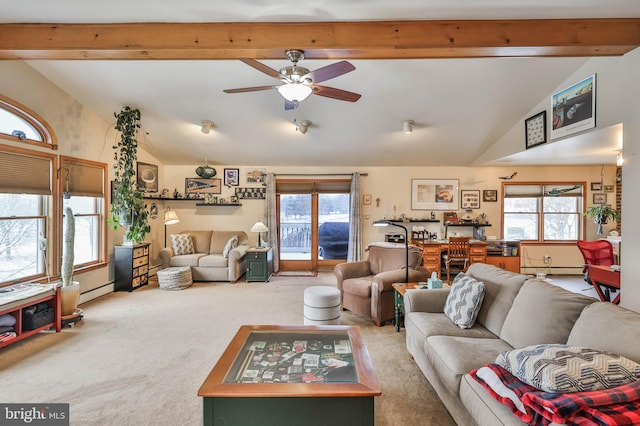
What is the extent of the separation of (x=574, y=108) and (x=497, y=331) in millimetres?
2794

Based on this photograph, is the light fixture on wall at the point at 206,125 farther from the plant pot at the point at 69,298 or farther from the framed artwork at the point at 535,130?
the framed artwork at the point at 535,130

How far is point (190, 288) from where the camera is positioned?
5348mm

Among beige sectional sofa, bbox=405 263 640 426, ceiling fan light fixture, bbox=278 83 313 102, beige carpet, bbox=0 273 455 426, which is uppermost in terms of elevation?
ceiling fan light fixture, bbox=278 83 313 102

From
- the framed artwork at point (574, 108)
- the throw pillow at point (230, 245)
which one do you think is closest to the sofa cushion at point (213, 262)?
the throw pillow at point (230, 245)

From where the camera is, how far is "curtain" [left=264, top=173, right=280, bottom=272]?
652 cm

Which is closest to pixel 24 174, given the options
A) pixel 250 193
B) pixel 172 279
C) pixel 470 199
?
pixel 172 279

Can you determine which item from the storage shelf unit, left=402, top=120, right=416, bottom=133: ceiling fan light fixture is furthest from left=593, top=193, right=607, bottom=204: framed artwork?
the storage shelf unit

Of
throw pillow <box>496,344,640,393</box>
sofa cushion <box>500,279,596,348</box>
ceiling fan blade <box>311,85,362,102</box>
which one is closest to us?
throw pillow <box>496,344,640,393</box>

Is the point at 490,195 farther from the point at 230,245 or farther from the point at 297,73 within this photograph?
the point at 297,73

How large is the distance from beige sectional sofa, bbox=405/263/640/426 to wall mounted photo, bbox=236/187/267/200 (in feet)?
15.1

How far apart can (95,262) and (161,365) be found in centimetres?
299

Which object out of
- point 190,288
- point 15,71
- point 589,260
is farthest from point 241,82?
point 589,260

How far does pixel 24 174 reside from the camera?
3615 mm

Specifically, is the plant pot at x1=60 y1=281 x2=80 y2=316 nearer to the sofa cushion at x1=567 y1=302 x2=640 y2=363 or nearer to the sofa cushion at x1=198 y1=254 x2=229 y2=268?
the sofa cushion at x1=198 y1=254 x2=229 y2=268
